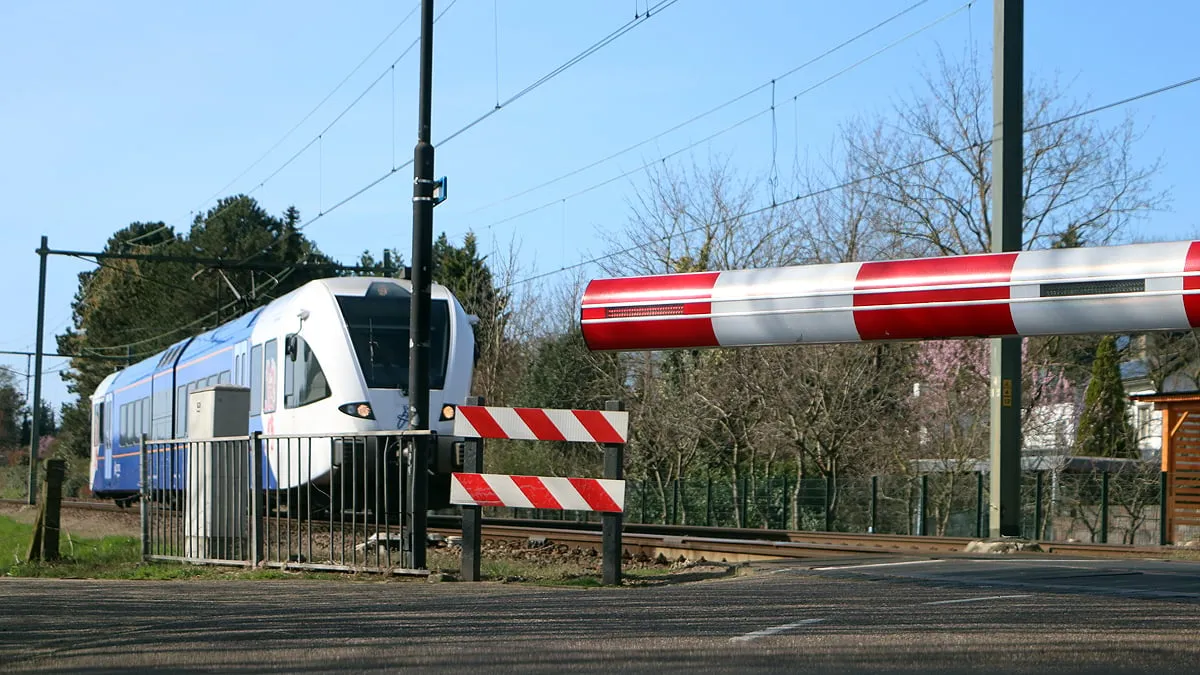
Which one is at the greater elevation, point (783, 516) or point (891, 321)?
point (891, 321)

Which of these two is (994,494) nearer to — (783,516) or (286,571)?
(286,571)

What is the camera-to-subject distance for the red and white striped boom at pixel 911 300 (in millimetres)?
9797

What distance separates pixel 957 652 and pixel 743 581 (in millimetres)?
4381

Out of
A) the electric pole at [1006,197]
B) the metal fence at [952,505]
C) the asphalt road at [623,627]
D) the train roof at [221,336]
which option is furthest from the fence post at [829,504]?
the asphalt road at [623,627]

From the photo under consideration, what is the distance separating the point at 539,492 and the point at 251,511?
11.4ft

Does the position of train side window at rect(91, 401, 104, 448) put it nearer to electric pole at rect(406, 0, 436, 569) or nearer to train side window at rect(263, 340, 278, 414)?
train side window at rect(263, 340, 278, 414)

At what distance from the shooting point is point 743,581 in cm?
1073

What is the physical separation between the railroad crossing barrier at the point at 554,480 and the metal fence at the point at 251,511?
0.93 m

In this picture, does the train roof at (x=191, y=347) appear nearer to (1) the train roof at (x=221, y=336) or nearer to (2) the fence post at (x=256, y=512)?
(1) the train roof at (x=221, y=336)

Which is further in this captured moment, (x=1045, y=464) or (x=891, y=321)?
(x=1045, y=464)

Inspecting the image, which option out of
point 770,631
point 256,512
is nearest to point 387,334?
point 256,512

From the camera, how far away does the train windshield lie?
18.2 meters

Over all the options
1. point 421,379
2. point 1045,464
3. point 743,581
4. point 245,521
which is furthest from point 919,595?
point 1045,464

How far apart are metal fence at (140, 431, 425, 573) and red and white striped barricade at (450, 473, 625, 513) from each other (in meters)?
0.92
